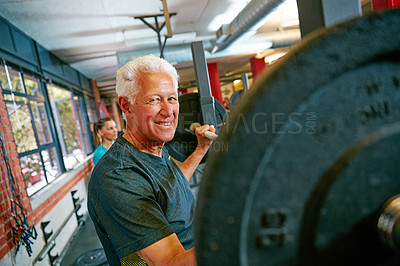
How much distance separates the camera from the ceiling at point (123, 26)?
3.40m

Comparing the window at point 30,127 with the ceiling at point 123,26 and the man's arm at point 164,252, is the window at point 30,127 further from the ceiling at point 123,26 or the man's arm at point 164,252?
the man's arm at point 164,252

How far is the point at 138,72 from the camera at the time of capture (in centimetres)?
100

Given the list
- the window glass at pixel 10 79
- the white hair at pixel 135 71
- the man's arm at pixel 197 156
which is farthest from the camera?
the window glass at pixel 10 79

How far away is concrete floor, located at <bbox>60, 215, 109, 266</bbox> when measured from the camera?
9.39ft

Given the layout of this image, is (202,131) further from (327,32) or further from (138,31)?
(138,31)

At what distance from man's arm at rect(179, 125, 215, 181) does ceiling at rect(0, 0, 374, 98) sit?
29.6 inches

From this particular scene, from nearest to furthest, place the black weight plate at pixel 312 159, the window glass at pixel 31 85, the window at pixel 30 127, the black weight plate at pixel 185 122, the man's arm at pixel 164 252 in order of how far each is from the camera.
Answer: the black weight plate at pixel 312 159, the man's arm at pixel 164 252, the black weight plate at pixel 185 122, the window at pixel 30 127, the window glass at pixel 31 85

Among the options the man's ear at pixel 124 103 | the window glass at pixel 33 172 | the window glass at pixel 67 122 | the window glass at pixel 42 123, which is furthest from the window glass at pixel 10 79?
the man's ear at pixel 124 103

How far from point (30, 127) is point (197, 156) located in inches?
123

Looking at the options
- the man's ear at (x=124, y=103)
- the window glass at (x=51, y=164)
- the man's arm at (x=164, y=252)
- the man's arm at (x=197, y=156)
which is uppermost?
the man's ear at (x=124, y=103)

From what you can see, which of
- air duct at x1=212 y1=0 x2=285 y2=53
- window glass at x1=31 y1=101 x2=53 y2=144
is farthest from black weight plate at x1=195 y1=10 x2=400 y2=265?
window glass at x1=31 y1=101 x2=53 y2=144

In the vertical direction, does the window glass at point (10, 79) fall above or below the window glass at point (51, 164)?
above

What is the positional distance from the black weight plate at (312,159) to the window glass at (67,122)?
586cm

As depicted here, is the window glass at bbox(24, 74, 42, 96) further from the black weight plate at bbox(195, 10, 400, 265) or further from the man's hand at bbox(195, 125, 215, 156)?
the black weight plate at bbox(195, 10, 400, 265)
